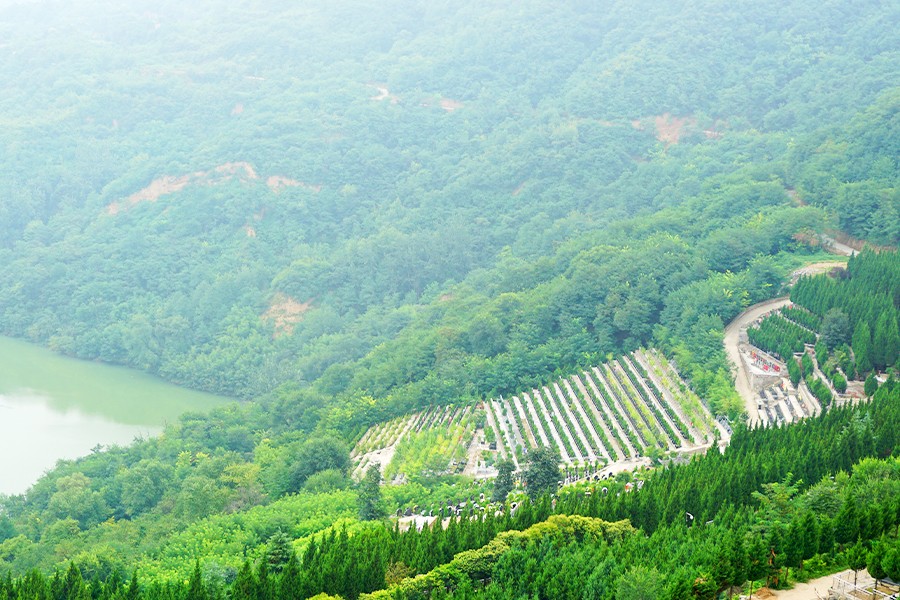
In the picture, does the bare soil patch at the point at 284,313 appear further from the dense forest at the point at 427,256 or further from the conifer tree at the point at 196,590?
the conifer tree at the point at 196,590

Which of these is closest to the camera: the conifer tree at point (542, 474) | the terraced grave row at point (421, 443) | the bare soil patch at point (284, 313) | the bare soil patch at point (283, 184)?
the conifer tree at point (542, 474)

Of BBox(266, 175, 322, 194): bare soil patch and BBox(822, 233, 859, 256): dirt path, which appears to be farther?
BBox(266, 175, 322, 194): bare soil patch

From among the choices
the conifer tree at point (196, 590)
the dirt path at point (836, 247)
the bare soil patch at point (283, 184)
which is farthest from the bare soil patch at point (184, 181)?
the conifer tree at point (196, 590)

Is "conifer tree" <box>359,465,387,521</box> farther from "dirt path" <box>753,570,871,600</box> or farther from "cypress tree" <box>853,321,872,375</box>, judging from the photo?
"cypress tree" <box>853,321,872,375</box>

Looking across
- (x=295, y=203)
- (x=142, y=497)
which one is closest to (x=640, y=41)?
(x=295, y=203)

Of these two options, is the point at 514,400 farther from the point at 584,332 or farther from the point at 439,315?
the point at 439,315

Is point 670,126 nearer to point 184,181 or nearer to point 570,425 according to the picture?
point 184,181

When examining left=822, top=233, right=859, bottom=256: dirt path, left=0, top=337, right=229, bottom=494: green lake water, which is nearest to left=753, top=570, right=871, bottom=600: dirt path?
left=822, top=233, right=859, bottom=256: dirt path
